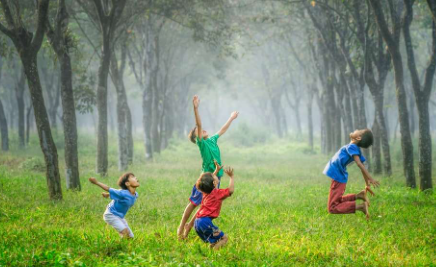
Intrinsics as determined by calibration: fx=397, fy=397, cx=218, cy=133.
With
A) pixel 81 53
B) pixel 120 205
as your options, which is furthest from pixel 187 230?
pixel 81 53

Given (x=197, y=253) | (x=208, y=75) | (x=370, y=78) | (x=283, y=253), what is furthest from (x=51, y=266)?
(x=208, y=75)

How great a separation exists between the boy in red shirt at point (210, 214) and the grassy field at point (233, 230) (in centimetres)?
18

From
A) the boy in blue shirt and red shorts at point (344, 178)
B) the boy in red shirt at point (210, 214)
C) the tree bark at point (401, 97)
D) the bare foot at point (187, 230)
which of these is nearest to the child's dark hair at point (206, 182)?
the boy in red shirt at point (210, 214)

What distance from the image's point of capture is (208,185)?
222 inches

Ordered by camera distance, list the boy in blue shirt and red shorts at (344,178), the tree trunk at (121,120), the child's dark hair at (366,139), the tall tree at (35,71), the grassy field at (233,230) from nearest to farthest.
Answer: the grassy field at (233,230)
the child's dark hair at (366,139)
the boy in blue shirt and red shorts at (344,178)
the tall tree at (35,71)
the tree trunk at (121,120)

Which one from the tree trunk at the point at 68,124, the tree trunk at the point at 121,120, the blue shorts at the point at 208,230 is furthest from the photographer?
the tree trunk at the point at 121,120

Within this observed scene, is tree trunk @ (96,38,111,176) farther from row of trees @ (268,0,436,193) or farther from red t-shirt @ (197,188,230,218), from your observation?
red t-shirt @ (197,188,230,218)

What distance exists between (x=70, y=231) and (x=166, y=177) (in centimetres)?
794

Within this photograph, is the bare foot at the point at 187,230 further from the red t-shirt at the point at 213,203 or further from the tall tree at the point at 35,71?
the tall tree at the point at 35,71

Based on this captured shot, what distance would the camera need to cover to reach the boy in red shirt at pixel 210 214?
5559mm

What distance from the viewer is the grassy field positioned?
5.15m

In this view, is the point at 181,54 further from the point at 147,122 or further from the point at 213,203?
the point at 213,203

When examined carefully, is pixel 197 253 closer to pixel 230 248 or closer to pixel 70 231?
pixel 230 248

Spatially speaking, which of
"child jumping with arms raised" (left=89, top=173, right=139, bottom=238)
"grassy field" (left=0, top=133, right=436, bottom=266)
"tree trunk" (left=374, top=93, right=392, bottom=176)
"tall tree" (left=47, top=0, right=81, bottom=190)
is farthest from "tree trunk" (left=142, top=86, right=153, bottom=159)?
"child jumping with arms raised" (left=89, top=173, right=139, bottom=238)
